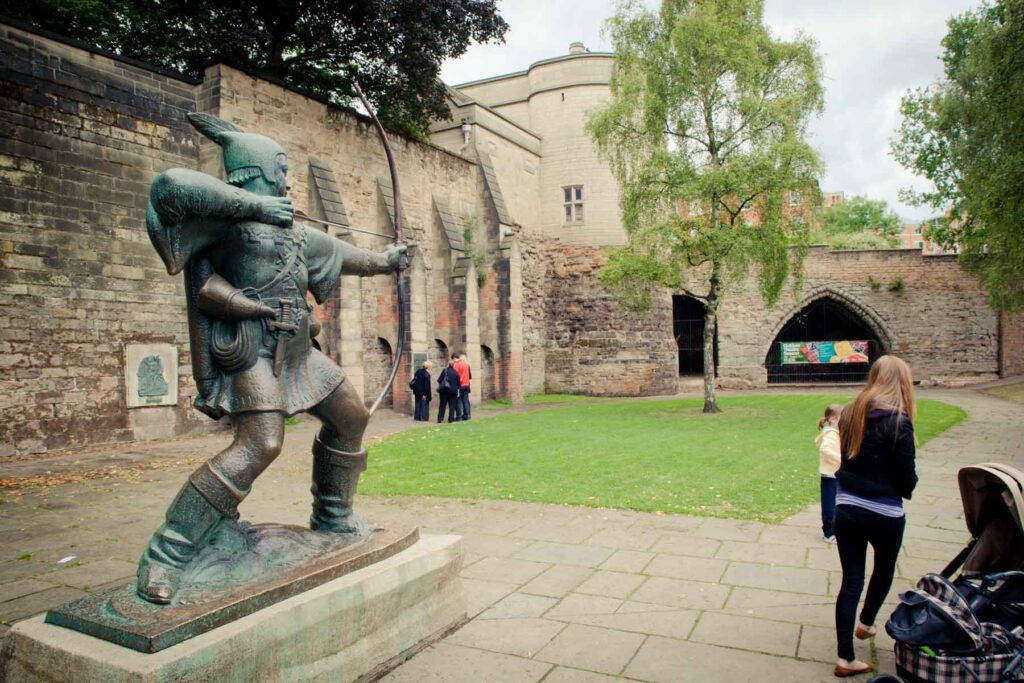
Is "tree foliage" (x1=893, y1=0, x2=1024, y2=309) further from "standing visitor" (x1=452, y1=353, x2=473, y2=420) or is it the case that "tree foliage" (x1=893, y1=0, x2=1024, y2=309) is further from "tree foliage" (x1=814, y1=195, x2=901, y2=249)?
"tree foliage" (x1=814, y1=195, x2=901, y2=249)

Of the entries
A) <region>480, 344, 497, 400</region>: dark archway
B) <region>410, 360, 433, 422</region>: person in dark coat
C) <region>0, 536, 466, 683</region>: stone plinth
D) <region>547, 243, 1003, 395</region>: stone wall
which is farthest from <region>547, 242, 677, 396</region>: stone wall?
<region>0, 536, 466, 683</region>: stone plinth

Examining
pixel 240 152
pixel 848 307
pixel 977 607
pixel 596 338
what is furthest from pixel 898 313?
pixel 240 152

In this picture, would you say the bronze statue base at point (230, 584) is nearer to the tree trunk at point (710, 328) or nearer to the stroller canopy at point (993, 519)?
the stroller canopy at point (993, 519)

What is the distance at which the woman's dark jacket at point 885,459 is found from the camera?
3273 millimetres

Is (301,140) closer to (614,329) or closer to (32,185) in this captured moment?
(32,185)

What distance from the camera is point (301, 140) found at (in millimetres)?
16078

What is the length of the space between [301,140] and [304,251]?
1371 cm

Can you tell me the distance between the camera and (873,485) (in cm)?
329

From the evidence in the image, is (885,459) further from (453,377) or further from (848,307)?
(848,307)

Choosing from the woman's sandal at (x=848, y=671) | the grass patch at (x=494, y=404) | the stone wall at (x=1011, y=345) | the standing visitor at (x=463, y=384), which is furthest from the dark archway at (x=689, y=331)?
the woman's sandal at (x=848, y=671)

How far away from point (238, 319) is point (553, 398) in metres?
20.5

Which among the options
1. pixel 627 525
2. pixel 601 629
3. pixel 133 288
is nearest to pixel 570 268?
pixel 133 288

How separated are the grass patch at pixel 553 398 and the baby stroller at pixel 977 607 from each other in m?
18.5

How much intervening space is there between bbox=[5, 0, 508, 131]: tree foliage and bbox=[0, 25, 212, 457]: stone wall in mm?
→ 5275
